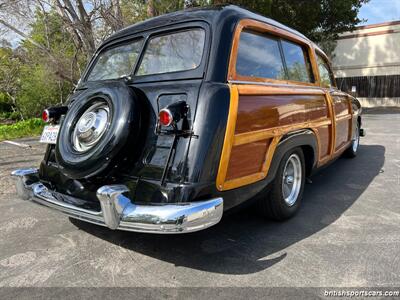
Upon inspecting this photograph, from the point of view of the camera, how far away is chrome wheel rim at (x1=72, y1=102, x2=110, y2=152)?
2.68m

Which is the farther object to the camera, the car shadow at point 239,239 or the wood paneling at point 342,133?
the wood paneling at point 342,133

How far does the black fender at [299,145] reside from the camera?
297 centimetres

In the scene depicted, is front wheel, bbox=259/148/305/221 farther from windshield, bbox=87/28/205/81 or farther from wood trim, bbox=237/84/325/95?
windshield, bbox=87/28/205/81

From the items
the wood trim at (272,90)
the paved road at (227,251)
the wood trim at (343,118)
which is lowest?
the paved road at (227,251)

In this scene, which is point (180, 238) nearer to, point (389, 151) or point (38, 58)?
point (389, 151)

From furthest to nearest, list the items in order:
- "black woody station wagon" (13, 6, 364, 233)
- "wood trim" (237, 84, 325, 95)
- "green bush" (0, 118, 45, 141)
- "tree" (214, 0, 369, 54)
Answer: "tree" (214, 0, 369, 54) → "green bush" (0, 118, 45, 141) → "wood trim" (237, 84, 325, 95) → "black woody station wagon" (13, 6, 364, 233)

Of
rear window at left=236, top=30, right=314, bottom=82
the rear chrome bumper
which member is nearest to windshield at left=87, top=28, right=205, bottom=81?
rear window at left=236, top=30, right=314, bottom=82

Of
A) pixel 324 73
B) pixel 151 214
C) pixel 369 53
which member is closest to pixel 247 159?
pixel 151 214

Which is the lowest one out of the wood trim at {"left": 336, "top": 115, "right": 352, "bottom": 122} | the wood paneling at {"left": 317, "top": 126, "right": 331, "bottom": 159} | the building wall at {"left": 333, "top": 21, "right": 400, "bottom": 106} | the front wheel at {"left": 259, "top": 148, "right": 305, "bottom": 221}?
the front wheel at {"left": 259, "top": 148, "right": 305, "bottom": 221}

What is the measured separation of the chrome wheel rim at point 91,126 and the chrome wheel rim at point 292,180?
1836 mm

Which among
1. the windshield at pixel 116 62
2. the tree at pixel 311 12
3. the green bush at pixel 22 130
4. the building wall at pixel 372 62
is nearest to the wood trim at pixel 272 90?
the windshield at pixel 116 62

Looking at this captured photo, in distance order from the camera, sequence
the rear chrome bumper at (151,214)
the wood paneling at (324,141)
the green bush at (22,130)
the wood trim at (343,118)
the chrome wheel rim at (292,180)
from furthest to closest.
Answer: the green bush at (22,130) → the wood trim at (343,118) → the wood paneling at (324,141) → the chrome wheel rim at (292,180) → the rear chrome bumper at (151,214)

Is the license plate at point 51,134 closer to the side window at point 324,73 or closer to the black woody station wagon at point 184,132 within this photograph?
the black woody station wagon at point 184,132

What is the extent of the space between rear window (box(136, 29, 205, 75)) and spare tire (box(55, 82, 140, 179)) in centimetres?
43
